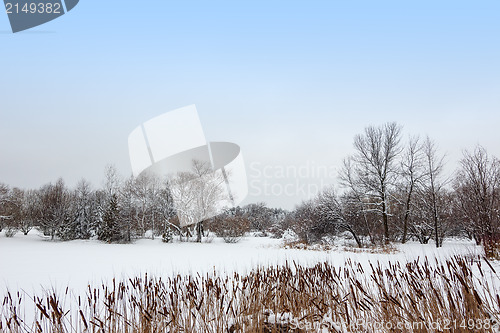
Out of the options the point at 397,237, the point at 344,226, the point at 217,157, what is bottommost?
the point at 397,237

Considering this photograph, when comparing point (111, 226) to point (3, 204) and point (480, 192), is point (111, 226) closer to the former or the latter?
point (3, 204)

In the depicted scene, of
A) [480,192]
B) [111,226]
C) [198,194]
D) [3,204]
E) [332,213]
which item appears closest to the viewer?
[480,192]

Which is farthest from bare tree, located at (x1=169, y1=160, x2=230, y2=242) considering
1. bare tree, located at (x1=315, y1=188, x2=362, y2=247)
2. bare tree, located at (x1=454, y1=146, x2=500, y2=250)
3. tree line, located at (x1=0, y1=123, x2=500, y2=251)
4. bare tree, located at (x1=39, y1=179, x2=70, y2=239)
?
bare tree, located at (x1=454, y1=146, x2=500, y2=250)

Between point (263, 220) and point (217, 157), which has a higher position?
point (217, 157)

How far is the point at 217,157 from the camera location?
28.9 meters

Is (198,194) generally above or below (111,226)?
above

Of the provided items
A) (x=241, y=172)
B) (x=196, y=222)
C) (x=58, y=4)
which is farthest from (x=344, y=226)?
(x=58, y=4)

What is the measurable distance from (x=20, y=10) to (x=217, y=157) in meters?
23.5

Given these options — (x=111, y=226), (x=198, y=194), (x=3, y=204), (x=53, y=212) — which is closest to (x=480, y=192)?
(x=198, y=194)

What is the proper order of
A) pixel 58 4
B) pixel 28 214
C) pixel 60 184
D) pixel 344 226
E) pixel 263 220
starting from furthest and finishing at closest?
1. pixel 263 220
2. pixel 28 214
3. pixel 60 184
4. pixel 344 226
5. pixel 58 4

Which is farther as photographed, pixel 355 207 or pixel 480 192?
pixel 355 207

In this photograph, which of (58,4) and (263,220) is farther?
(263,220)

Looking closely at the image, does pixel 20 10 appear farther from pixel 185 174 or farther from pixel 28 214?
pixel 28 214

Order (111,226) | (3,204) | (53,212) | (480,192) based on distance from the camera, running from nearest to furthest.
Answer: (480,192) < (111,226) < (53,212) < (3,204)
